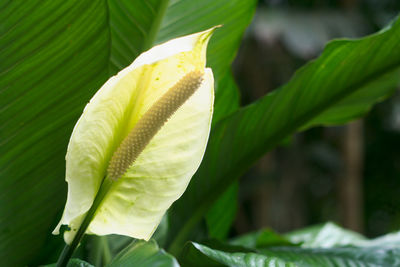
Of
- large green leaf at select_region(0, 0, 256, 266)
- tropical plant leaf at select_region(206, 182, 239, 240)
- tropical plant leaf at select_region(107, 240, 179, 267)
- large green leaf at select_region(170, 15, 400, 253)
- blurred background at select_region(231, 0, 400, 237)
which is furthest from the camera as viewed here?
blurred background at select_region(231, 0, 400, 237)

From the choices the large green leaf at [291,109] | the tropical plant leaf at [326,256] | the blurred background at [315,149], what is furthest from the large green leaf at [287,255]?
the blurred background at [315,149]

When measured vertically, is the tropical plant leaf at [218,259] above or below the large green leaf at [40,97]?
below

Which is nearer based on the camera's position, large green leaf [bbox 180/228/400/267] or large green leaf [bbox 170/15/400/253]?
large green leaf [bbox 180/228/400/267]

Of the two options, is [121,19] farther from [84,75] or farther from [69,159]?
[69,159]

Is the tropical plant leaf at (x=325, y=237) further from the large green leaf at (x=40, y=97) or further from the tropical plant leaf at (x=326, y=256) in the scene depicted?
the large green leaf at (x=40, y=97)

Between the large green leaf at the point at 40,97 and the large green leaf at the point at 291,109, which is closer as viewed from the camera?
the large green leaf at the point at 40,97

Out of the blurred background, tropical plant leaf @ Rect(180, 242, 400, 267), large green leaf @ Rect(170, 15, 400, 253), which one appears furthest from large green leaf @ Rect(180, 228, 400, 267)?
the blurred background

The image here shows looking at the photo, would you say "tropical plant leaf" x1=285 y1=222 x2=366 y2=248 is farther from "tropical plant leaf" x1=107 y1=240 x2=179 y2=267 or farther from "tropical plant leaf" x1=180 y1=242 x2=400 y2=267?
"tropical plant leaf" x1=107 y1=240 x2=179 y2=267

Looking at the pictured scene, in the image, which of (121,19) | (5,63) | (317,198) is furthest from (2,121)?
Answer: (317,198)
